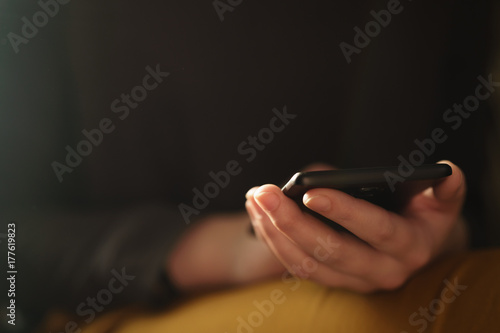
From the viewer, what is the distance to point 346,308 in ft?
1.41

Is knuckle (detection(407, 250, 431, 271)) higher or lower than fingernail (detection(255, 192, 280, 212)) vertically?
lower

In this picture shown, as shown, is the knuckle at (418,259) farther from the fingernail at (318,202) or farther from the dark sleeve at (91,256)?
the dark sleeve at (91,256)

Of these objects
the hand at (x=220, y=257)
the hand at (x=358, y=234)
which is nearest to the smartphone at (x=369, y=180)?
the hand at (x=358, y=234)

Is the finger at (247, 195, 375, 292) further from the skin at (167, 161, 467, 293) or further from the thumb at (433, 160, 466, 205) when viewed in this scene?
the thumb at (433, 160, 466, 205)

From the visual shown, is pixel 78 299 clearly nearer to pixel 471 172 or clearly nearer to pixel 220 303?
pixel 220 303

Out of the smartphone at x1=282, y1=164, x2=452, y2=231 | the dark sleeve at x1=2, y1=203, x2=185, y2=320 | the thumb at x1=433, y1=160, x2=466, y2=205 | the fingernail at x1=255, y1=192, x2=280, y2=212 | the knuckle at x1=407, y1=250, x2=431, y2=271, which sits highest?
the dark sleeve at x1=2, y1=203, x2=185, y2=320

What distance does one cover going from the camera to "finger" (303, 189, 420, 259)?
0.33 m

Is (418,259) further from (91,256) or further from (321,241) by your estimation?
(91,256)

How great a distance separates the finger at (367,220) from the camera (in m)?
0.33

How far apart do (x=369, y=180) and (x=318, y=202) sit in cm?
5

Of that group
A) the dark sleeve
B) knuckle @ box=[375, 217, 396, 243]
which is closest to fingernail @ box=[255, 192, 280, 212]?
knuckle @ box=[375, 217, 396, 243]

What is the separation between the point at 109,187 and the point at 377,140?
0.36 metres

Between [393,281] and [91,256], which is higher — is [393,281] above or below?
below

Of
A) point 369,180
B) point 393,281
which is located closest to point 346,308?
point 393,281
